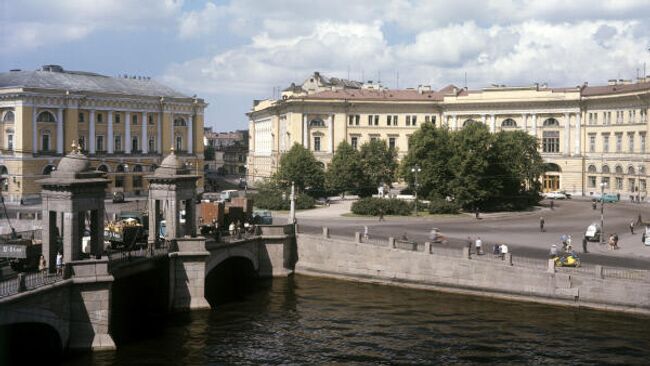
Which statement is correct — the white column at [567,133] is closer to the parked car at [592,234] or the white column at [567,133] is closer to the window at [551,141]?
the window at [551,141]

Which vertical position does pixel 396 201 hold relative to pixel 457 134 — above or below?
below

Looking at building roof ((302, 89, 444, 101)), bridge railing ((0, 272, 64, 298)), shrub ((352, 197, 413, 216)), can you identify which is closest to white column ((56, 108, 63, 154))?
building roof ((302, 89, 444, 101))

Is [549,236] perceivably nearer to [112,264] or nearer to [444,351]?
[444,351]

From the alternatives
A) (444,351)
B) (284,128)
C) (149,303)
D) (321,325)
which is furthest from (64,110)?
(444,351)

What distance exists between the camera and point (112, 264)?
37.8 m

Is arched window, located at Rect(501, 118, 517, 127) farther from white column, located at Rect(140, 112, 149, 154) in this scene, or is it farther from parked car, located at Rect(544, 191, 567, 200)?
white column, located at Rect(140, 112, 149, 154)

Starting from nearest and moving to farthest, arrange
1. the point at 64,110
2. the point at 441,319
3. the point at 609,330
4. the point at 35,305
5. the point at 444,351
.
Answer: the point at 35,305 < the point at 444,351 < the point at 609,330 < the point at 441,319 < the point at 64,110

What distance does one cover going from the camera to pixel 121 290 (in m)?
44.3

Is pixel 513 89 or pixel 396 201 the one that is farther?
pixel 513 89

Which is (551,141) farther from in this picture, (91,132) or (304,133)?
(91,132)

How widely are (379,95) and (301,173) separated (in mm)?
27772

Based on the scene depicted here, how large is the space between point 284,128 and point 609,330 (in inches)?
3116

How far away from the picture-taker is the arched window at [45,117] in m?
90.1

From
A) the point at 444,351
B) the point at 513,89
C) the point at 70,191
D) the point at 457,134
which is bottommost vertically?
the point at 444,351
